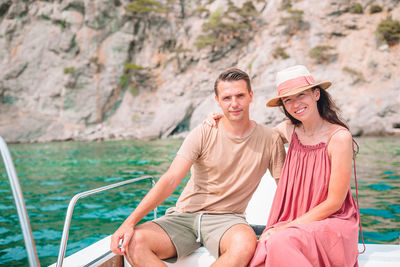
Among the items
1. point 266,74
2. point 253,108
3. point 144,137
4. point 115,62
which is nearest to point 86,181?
point 144,137

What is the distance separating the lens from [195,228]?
208 cm

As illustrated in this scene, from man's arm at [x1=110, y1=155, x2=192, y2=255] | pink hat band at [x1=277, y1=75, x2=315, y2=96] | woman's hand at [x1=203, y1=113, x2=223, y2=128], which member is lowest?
man's arm at [x1=110, y1=155, x2=192, y2=255]

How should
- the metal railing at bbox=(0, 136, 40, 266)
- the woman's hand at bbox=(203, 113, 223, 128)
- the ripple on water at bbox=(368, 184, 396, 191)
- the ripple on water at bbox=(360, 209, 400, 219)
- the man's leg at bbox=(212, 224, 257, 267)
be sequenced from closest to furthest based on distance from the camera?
the metal railing at bbox=(0, 136, 40, 266)
the man's leg at bbox=(212, 224, 257, 267)
the woman's hand at bbox=(203, 113, 223, 128)
the ripple on water at bbox=(360, 209, 400, 219)
the ripple on water at bbox=(368, 184, 396, 191)

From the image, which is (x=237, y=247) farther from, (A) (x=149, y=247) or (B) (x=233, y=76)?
(B) (x=233, y=76)

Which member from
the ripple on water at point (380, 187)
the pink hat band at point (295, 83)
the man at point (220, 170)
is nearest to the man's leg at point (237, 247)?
the man at point (220, 170)

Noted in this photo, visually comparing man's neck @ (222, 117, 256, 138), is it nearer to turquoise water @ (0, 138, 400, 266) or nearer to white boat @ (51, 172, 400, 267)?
white boat @ (51, 172, 400, 267)

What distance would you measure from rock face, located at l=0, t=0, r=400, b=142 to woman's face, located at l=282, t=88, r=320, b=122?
18.8m

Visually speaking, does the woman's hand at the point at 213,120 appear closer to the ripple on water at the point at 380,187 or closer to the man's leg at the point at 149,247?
the man's leg at the point at 149,247

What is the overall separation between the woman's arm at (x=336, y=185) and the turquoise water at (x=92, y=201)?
Answer: 1.44m

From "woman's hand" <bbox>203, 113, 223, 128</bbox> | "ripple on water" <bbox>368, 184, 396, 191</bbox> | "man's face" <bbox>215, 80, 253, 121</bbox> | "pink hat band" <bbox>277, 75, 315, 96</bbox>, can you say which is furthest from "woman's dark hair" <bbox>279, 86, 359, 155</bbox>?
"ripple on water" <bbox>368, 184, 396, 191</bbox>

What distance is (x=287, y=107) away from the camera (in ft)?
6.70

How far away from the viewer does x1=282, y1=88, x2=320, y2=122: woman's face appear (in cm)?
197

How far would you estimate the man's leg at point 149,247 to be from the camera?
5.72 ft

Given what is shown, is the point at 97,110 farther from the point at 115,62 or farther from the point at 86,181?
the point at 86,181
